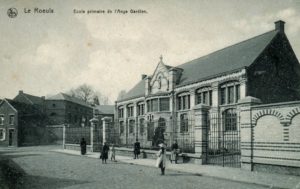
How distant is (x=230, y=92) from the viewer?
84.9 ft

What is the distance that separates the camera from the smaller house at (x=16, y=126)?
141ft

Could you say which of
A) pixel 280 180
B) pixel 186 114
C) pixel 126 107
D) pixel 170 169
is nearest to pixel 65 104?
pixel 126 107

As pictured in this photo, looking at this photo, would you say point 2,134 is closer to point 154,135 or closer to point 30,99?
point 30,99

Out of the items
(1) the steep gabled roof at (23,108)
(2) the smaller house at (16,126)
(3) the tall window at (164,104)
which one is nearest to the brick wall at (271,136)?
(3) the tall window at (164,104)

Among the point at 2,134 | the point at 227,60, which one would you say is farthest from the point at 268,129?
the point at 2,134

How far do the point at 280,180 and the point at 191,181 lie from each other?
3119mm

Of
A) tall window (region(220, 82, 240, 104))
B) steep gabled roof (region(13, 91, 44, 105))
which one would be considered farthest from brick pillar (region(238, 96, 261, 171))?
steep gabled roof (region(13, 91, 44, 105))

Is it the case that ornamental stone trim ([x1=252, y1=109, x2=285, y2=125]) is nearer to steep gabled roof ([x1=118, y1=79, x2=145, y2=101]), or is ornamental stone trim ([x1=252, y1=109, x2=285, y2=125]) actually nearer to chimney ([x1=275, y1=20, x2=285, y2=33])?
chimney ([x1=275, y1=20, x2=285, y2=33])

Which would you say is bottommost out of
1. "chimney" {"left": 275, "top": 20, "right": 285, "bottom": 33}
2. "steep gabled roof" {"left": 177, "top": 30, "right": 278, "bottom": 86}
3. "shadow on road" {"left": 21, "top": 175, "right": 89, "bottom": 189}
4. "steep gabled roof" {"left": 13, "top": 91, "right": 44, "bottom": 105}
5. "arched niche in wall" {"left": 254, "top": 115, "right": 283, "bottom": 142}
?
"shadow on road" {"left": 21, "top": 175, "right": 89, "bottom": 189}

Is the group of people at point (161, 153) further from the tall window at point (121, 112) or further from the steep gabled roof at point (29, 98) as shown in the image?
the steep gabled roof at point (29, 98)

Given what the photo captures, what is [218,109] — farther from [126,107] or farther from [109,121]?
[126,107]

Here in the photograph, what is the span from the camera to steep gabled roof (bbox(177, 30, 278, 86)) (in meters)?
25.8

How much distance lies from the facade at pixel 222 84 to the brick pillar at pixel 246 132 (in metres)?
6.91

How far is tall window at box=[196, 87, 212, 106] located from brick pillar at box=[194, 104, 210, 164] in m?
12.9
